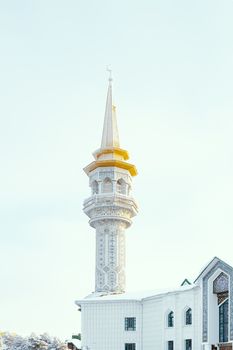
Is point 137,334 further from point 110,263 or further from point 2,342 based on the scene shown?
point 110,263

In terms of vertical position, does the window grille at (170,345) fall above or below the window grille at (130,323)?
below

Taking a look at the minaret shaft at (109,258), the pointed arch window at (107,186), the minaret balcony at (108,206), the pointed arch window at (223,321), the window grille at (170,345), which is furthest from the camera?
the pointed arch window at (107,186)

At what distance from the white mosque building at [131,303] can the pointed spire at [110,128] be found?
234 centimetres

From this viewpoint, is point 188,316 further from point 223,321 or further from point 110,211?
point 110,211

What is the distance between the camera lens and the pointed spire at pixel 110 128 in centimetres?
6141

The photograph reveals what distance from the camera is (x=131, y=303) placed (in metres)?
41.6

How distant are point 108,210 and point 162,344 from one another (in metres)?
19.7

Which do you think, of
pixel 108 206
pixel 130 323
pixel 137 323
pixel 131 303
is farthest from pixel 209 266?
pixel 108 206

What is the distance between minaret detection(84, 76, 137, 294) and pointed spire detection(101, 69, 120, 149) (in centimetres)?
74

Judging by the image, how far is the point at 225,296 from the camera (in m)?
35.3

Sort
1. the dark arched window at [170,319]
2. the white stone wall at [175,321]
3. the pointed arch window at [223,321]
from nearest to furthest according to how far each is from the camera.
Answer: the pointed arch window at [223,321] < the white stone wall at [175,321] < the dark arched window at [170,319]

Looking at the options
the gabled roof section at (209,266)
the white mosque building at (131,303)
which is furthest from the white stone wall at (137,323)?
the gabled roof section at (209,266)

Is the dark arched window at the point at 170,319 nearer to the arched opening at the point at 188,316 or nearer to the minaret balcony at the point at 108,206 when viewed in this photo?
the arched opening at the point at 188,316

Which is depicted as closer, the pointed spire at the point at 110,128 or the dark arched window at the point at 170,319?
the dark arched window at the point at 170,319
